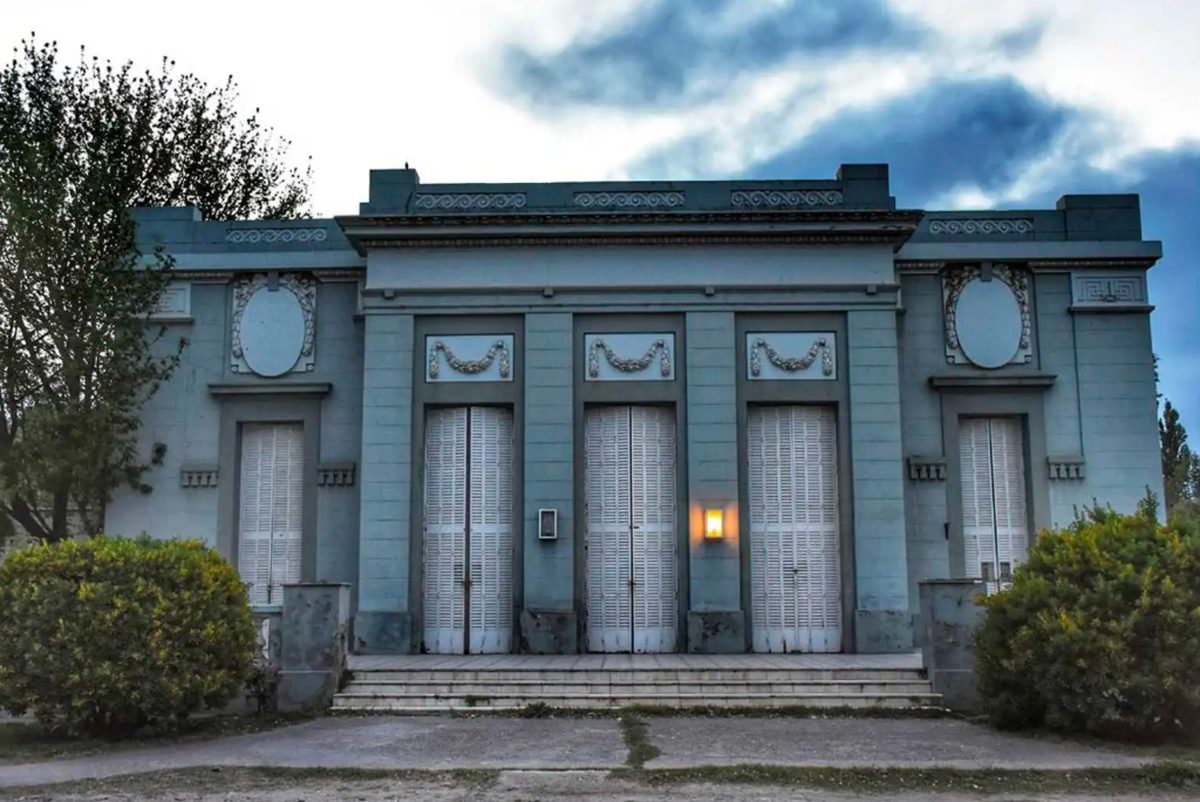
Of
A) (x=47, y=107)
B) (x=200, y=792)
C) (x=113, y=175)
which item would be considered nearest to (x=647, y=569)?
(x=200, y=792)

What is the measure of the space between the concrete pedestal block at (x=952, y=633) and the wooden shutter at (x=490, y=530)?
216 inches

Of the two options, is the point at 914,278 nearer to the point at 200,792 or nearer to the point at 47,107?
the point at 200,792

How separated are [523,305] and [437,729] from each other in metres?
6.33

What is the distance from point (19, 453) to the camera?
1513cm

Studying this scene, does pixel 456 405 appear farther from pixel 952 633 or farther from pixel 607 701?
pixel 952 633

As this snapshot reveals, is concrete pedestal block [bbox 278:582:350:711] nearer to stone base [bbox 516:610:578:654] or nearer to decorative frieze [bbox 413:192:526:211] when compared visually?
stone base [bbox 516:610:578:654]

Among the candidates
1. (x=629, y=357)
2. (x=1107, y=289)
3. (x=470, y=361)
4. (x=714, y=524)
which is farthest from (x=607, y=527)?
(x=1107, y=289)

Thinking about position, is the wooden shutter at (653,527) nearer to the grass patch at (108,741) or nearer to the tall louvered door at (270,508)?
the tall louvered door at (270,508)

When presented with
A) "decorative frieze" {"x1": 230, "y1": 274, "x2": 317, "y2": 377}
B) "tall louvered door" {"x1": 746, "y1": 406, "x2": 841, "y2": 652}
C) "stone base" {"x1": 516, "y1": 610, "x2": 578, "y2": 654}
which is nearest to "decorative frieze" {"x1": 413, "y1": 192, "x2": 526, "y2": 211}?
"decorative frieze" {"x1": 230, "y1": 274, "x2": 317, "y2": 377}

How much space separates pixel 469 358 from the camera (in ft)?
51.0

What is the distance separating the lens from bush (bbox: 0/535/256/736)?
9.94m

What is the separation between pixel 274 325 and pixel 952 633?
9.71 metres

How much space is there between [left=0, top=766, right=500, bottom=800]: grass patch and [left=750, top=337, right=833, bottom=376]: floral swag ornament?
7.85 metres

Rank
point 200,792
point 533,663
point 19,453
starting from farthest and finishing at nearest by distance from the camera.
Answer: point 19,453, point 533,663, point 200,792
